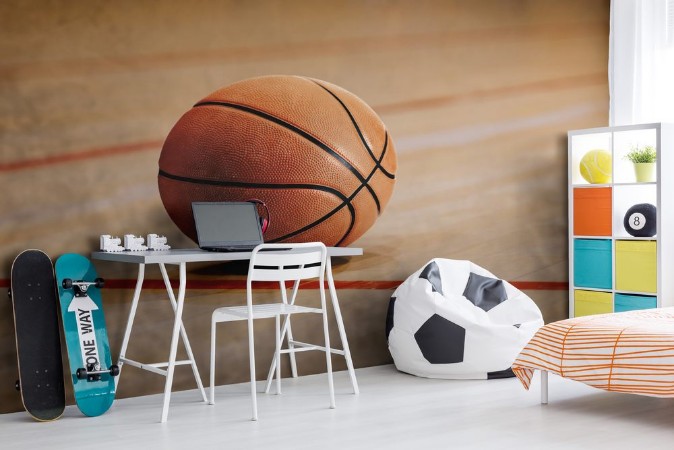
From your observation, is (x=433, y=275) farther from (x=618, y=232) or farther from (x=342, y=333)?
(x=618, y=232)

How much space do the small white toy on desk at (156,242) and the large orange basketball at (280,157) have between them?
0.17 meters

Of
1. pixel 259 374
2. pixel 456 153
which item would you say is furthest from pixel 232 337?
pixel 456 153

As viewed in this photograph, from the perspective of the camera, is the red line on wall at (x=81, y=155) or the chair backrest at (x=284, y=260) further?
the red line on wall at (x=81, y=155)

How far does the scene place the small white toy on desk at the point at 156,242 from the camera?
3.82 metres

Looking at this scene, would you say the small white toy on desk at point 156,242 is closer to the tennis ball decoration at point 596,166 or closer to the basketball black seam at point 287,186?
the basketball black seam at point 287,186

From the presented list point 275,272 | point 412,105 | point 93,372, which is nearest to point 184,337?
point 93,372

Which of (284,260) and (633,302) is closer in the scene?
(284,260)

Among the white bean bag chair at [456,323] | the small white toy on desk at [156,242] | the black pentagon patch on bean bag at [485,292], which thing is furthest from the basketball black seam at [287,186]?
the black pentagon patch on bean bag at [485,292]

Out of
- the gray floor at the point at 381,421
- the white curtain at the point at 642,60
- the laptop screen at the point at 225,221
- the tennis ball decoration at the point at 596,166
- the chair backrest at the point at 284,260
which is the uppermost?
the white curtain at the point at 642,60

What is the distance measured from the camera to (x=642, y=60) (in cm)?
536

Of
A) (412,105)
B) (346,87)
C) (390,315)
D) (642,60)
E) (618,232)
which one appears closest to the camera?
(390,315)

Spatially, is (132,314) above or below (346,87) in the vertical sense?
below

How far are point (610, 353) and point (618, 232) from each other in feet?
6.55

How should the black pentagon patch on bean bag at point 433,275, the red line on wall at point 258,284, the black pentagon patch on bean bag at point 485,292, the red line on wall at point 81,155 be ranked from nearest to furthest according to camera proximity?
1. the red line on wall at point 81,155
2. the red line on wall at point 258,284
3. the black pentagon patch on bean bag at point 433,275
4. the black pentagon patch on bean bag at point 485,292
